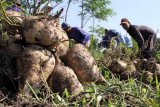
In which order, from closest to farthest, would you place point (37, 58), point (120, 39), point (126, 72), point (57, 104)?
point (57, 104) < point (37, 58) < point (126, 72) < point (120, 39)

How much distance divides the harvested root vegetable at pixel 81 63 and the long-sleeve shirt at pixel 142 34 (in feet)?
4.44

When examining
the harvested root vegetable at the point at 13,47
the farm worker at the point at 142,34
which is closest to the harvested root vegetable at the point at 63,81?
the harvested root vegetable at the point at 13,47

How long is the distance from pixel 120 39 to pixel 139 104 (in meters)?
2.37

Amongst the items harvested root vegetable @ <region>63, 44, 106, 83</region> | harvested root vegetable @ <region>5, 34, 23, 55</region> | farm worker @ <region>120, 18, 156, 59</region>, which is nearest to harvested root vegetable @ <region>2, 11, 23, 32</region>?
harvested root vegetable @ <region>5, 34, 23, 55</region>

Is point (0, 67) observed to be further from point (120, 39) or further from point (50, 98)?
point (120, 39)

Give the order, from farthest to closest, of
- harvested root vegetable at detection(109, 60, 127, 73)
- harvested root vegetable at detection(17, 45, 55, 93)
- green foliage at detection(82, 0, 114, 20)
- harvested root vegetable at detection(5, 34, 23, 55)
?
green foliage at detection(82, 0, 114, 20)
harvested root vegetable at detection(109, 60, 127, 73)
harvested root vegetable at detection(5, 34, 23, 55)
harvested root vegetable at detection(17, 45, 55, 93)

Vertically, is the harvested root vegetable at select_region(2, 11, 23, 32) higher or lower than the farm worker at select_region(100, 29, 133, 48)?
higher

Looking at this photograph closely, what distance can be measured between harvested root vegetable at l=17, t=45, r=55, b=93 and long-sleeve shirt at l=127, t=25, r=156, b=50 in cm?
172

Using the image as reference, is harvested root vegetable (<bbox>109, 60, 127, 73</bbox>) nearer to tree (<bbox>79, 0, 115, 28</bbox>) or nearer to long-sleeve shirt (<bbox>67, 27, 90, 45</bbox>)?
long-sleeve shirt (<bbox>67, 27, 90, 45</bbox>)

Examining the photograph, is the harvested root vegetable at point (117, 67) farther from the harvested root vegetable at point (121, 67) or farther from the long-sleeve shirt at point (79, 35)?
the long-sleeve shirt at point (79, 35)

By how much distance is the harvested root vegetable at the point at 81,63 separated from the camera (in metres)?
2.80

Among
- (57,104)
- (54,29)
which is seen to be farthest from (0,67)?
(57,104)

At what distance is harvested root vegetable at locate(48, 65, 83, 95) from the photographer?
103 inches

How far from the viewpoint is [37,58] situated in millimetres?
2578
